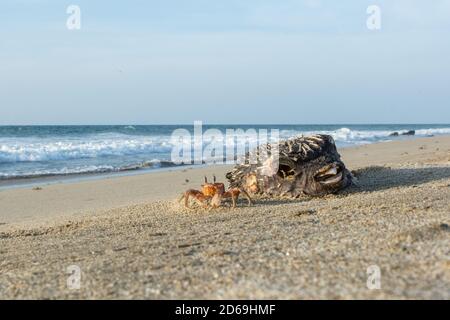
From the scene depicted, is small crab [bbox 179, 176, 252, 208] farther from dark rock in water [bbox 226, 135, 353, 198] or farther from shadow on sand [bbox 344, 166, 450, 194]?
shadow on sand [bbox 344, 166, 450, 194]

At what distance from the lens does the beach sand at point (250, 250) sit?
11.3 feet

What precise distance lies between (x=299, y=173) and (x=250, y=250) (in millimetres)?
3708

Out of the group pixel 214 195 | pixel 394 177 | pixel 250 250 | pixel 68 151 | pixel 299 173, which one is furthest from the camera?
pixel 68 151

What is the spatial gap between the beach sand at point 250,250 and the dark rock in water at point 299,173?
0.27 metres

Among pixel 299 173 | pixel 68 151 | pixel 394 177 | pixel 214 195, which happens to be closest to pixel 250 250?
pixel 214 195

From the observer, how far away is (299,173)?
8055mm

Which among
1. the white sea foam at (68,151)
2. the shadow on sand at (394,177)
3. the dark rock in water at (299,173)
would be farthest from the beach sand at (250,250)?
the white sea foam at (68,151)

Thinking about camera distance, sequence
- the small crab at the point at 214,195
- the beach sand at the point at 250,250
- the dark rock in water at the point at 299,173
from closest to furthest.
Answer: the beach sand at the point at 250,250, the small crab at the point at 214,195, the dark rock in water at the point at 299,173

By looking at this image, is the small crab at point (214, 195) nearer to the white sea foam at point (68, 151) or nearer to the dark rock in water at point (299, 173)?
the dark rock in water at point (299, 173)

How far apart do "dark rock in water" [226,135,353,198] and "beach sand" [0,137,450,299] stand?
10.6 inches

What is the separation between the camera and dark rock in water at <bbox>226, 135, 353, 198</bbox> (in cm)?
804

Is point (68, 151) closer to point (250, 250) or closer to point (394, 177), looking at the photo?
point (394, 177)

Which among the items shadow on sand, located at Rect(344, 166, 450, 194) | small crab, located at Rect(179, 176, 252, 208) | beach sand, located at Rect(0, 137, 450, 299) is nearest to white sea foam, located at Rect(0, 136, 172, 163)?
beach sand, located at Rect(0, 137, 450, 299)
